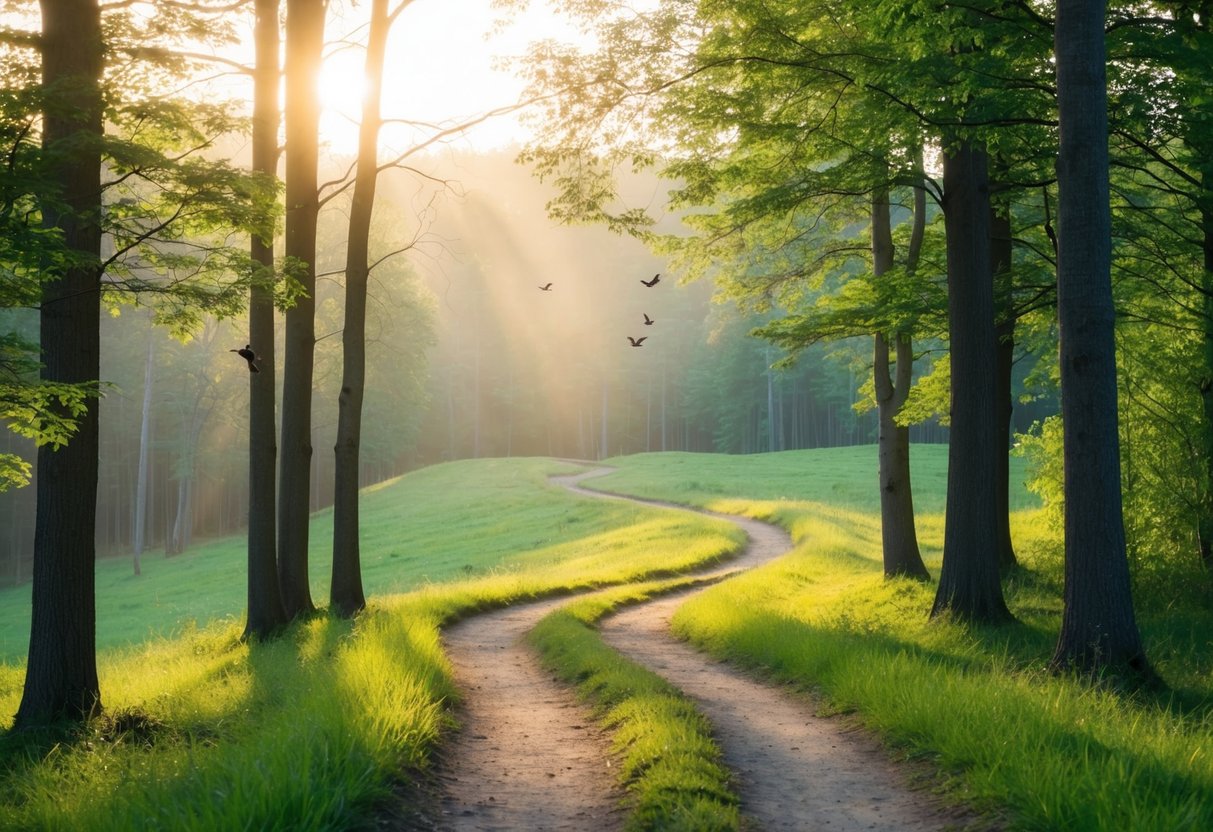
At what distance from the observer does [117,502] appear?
57.4m

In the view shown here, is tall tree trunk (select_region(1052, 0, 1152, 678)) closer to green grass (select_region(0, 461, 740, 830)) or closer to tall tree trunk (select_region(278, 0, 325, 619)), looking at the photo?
green grass (select_region(0, 461, 740, 830))

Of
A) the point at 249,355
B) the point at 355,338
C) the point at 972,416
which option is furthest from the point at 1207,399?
the point at 249,355

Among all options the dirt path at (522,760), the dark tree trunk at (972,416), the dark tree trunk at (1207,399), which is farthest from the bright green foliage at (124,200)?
the dark tree trunk at (1207,399)

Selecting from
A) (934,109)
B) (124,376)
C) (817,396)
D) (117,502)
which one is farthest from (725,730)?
(817,396)

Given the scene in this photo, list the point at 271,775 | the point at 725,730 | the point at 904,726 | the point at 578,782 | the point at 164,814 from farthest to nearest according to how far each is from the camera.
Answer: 1. the point at 725,730
2. the point at 904,726
3. the point at 578,782
4. the point at 271,775
5. the point at 164,814

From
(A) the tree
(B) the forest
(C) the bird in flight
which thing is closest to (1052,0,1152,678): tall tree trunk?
(B) the forest

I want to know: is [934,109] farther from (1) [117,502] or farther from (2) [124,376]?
(1) [117,502]

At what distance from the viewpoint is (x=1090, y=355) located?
777cm

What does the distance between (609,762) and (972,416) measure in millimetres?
7411

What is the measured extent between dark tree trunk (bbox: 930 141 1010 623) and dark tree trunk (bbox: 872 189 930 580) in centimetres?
441

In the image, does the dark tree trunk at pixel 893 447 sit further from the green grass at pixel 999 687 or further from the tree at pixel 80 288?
the tree at pixel 80 288

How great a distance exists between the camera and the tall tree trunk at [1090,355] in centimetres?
776

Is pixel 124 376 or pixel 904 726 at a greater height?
pixel 124 376

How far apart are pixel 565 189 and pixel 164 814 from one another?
10219 mm
